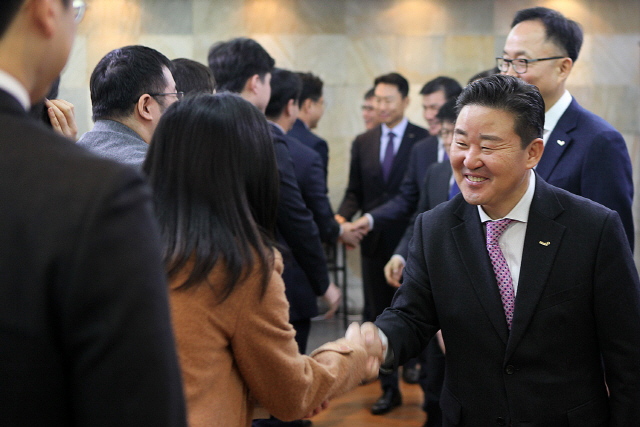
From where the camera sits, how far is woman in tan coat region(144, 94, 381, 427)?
4.35ft

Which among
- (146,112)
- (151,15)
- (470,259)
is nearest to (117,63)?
(146,112)

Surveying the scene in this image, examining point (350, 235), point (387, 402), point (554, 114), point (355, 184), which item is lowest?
point (387, 402)

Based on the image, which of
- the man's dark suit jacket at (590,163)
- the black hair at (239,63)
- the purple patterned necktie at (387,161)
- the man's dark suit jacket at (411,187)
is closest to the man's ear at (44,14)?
the man's dark suit jacket at (590,163)

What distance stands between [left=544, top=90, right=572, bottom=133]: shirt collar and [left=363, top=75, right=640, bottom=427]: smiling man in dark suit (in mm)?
697

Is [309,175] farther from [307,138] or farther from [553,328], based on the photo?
[553,328]

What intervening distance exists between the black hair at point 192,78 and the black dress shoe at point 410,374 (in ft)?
9.64

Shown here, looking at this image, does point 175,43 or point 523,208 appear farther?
point 175,43

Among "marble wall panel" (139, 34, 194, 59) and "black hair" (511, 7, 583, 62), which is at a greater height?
"marble wall panel" (139, 34, 194, 59)

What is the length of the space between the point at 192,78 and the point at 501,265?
153 cm

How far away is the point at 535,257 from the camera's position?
1.81 m

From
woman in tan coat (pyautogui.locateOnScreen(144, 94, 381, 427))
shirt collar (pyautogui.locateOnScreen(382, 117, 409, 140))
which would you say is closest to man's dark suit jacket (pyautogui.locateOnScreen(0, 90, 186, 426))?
woman in tan coat (pyautogui.locateOnScreen(144, 94, 381, 427))

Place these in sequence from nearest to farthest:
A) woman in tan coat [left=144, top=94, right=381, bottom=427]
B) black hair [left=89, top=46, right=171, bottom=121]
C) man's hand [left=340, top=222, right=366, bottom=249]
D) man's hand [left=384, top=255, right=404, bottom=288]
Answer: woman in tan coat [left=144, top=94, right=381, bottom=427] → black hair [left=89, top=46, right=171, bottom=121] → man's hand [left=384, top=255, right=404, bottom=288] → man's hand [left=340, top=222, right=366, bottom=249]

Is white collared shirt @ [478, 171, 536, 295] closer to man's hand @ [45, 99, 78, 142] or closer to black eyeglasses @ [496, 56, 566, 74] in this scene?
black eyeglasses @ [496, 56, 566, 74]

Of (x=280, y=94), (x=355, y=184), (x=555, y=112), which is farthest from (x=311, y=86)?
(x=555, y=112)
